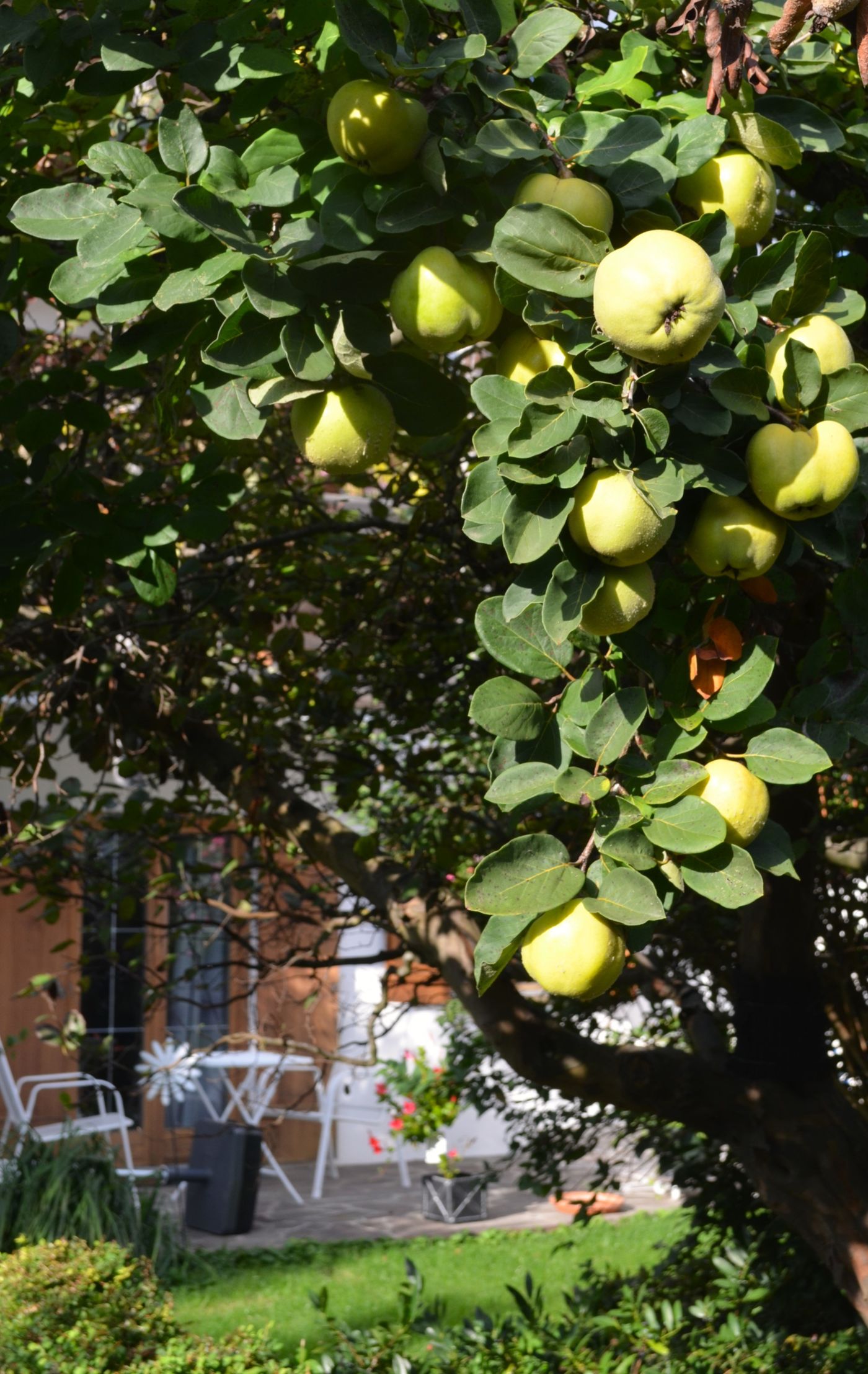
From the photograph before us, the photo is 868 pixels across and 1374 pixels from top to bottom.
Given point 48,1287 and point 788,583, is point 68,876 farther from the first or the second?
point 788,583

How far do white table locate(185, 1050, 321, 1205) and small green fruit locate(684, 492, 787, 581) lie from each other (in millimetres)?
8417

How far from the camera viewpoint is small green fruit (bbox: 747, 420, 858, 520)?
1.18m

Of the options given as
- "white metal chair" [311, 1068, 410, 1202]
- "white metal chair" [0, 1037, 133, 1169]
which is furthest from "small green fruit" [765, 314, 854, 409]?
"white metal chair" [311, 1068, 410, 1202]

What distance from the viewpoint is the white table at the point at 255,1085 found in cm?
994

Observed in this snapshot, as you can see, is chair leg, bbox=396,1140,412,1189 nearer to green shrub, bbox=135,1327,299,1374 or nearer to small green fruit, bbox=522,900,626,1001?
green shrub, bbox=135,1327,299,1374

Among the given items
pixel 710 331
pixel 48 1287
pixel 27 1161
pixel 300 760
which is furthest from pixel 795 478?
pixel 27 1161

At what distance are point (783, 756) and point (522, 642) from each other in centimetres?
31

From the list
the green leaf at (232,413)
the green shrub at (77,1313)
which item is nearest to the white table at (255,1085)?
the green shrub at (77,1313)

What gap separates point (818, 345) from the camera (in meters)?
1.28

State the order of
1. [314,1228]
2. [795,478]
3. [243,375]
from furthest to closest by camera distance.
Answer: [314,1228] → [243,375] → [795,478]

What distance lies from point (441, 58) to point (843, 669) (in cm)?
93

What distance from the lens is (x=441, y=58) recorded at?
1.26 metres

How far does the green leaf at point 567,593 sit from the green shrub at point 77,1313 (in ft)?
11.5

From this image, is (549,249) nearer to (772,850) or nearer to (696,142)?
(696,142)
